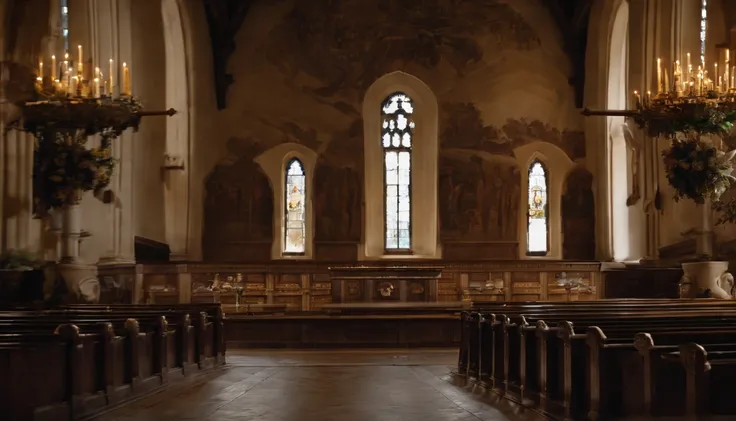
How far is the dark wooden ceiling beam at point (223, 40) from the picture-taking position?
69.0 ft

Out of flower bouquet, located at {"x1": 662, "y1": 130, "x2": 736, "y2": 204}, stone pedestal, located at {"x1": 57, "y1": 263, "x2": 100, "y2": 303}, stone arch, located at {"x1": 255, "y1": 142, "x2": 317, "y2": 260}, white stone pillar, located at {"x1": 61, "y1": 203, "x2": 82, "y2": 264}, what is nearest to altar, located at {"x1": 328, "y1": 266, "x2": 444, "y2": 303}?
stone pedestal, located at {"x1": 57, "y1": 263, "x2": 100, "y2": 303}

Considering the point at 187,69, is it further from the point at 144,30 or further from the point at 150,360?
the point at 150,360

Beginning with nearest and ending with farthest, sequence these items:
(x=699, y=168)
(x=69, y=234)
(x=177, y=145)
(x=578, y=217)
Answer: (x=699, y=168)
(x=69, y=234)
(x=177, y=145)
(x=578, y=217)

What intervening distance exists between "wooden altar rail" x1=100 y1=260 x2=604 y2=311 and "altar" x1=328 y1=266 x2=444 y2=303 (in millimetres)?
3935

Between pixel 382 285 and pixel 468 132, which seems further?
Answer: pixel 468 132

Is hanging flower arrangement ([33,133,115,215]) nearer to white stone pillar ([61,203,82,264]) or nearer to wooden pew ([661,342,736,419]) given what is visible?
white stone pillar ([61,203,82,264])

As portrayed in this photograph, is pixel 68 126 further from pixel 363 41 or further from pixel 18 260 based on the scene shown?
pixel 363 41

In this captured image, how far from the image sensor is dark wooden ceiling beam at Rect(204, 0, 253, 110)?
2103 cm

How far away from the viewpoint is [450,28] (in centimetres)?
2136

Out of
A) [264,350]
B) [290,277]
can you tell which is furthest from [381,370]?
[290,277]

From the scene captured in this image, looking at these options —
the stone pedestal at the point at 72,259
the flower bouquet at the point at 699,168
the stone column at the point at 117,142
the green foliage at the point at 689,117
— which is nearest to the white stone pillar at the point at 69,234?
the stone pedestal at the point at 72,259

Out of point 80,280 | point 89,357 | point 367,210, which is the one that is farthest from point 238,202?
point 89,357

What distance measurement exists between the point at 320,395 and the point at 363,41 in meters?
14.4

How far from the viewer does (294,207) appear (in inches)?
849
